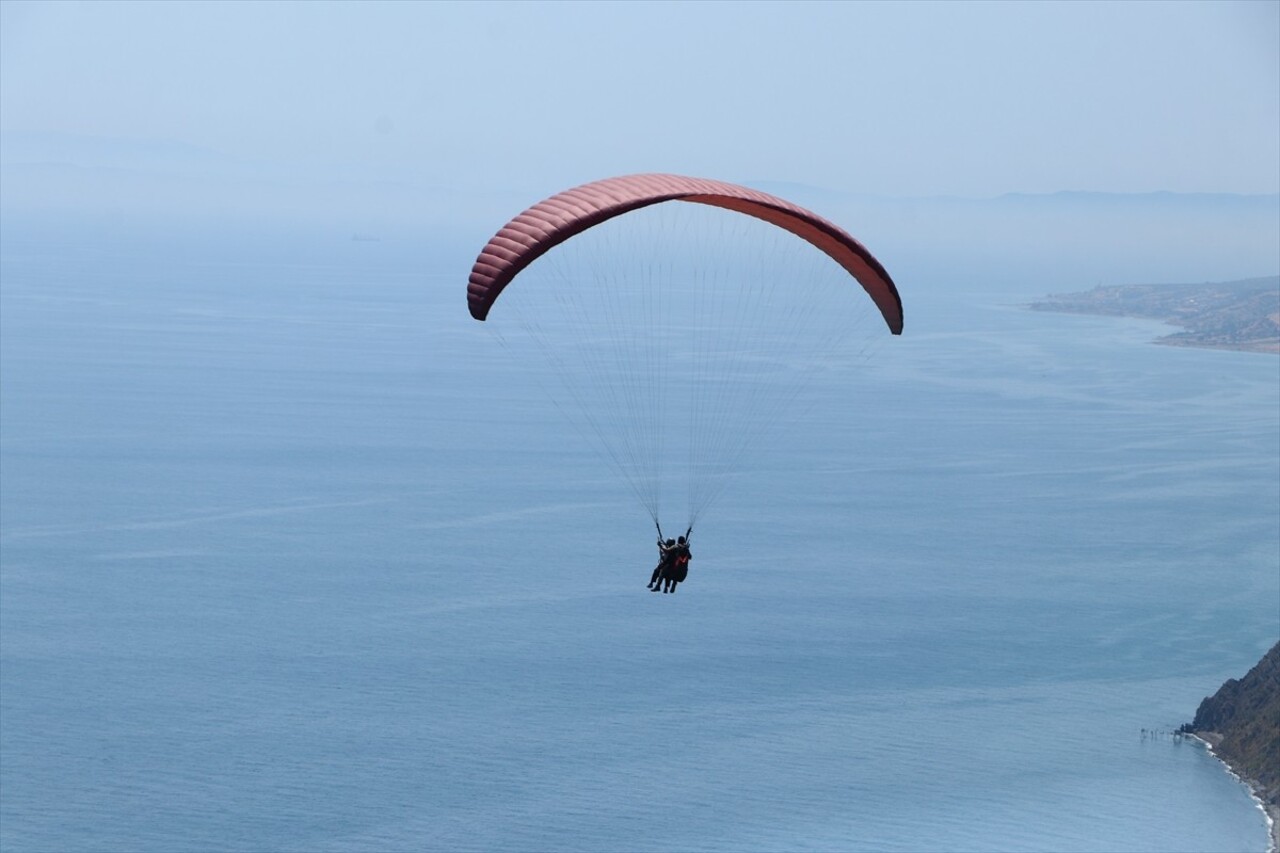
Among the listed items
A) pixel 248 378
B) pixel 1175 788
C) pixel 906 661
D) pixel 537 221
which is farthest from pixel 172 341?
pixel 537 221

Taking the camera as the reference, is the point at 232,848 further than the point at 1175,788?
No

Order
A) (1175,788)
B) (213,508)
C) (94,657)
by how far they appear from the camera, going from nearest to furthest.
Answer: (1175,788)
(94,657)
(213,508)

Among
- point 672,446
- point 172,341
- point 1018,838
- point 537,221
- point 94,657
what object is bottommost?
point 1018,838

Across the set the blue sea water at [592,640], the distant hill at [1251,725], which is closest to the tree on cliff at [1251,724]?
the distant hill at [1251,725]

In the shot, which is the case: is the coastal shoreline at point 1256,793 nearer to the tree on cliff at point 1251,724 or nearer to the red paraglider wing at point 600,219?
the tree on cliff at point 1251,724

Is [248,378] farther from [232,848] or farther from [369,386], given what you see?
[232,848]

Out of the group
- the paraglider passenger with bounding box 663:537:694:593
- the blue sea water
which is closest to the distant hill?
the blue sea water
